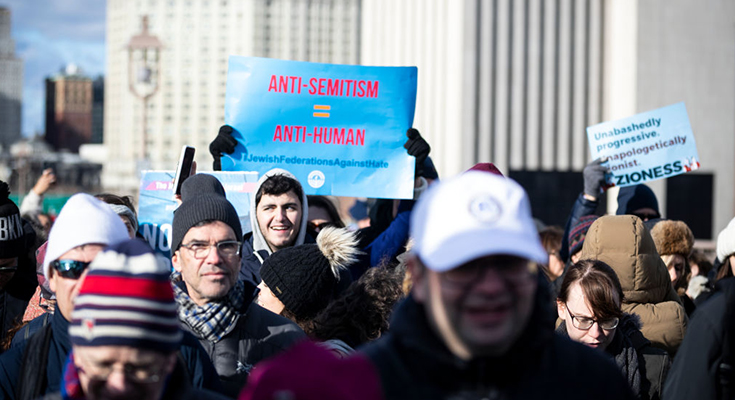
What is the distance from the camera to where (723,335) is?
8.37ft

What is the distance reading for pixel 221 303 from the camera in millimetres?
3127

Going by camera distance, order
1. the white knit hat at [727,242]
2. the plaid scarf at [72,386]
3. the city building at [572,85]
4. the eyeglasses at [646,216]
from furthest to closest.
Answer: the city building at [572,85], the eyeglasses at [646,216], the white knit hat at [727,242], the plaid scarf at [72,386]

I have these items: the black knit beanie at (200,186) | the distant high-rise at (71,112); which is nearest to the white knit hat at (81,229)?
the black knit beanie at (200,186)

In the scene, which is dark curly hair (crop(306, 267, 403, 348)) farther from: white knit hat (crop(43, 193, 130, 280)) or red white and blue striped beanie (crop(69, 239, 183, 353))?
red white and blue striped beanie (crop(69, 239, 183, 353))

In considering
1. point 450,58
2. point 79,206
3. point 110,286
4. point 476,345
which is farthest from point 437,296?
point 450,58

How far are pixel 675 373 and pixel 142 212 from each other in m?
3.80

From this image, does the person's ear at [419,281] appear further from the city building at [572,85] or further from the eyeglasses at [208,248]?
the city building at [572,85]

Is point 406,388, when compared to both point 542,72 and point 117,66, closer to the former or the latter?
point 542,72

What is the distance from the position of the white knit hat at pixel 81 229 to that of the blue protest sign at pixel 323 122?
2.77 metres

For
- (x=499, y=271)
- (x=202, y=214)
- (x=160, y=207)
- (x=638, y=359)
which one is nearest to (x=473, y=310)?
(x=499, y=271)

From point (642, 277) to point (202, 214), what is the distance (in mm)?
2130

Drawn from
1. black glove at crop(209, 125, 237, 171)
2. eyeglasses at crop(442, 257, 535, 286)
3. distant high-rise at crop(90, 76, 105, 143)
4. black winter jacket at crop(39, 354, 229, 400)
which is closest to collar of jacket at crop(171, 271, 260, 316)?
black winter jacket at crop(39, 354, 229, 400)

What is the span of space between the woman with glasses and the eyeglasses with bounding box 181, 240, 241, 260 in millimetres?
1442

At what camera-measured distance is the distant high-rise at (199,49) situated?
58.6m
